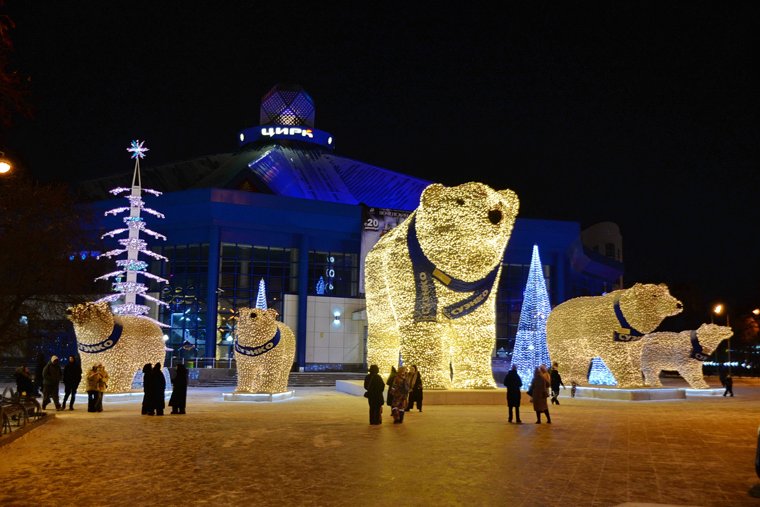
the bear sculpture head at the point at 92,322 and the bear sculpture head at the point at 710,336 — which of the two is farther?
the bear sculpture head at the point at 710,336

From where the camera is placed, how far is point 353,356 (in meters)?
42.6

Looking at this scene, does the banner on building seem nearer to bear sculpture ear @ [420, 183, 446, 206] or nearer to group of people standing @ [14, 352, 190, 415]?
bear sculpture ear @ [420, 183, 446, 206]

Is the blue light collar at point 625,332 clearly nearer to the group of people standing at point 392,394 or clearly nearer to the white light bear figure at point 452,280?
the white light bear figure at point 452,280

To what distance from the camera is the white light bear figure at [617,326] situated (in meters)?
18.9

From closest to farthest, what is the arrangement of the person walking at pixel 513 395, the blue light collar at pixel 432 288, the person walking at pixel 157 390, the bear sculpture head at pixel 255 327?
the person walking at pixel 513 395, the person walking at pixel 157 390, the blue light collar at pixel 432 288, the bear sculpture head at pixel 255 327

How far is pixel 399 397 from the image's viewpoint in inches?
Answer: 526

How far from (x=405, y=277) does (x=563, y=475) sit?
8976 mm

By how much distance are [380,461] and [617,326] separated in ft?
39.9

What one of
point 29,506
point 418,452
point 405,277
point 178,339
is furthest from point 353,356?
point 29,506

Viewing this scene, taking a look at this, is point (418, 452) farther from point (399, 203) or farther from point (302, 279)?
point (399, 203)

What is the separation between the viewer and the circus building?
132 feet

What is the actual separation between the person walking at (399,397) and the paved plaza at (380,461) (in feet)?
1.02

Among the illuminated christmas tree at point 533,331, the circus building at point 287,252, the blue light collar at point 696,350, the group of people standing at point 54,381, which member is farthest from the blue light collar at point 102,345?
the circus building at point 287,252

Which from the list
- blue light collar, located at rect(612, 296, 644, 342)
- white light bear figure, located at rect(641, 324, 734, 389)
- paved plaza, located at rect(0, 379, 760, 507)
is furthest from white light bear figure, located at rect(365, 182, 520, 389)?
white light bear figure, located at rect(641, 324, 734, 389)
